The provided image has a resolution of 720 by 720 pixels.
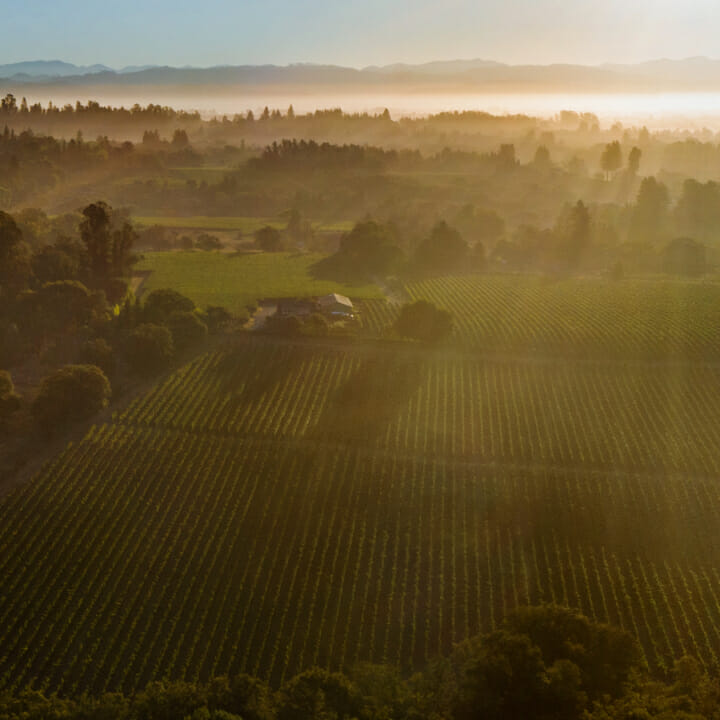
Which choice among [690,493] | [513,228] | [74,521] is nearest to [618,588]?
[690,493]

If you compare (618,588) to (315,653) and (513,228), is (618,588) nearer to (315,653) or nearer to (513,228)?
(315,653)

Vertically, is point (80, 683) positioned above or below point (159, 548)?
below

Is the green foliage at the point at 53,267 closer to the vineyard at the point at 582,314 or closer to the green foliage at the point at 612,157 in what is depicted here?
the vineyard at the point at 582,314

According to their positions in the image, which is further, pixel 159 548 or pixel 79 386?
pixel 79 386

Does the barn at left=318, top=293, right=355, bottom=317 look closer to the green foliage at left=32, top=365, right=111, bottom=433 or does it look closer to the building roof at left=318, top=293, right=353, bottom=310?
the building roof at left=318, top=293, right=353, bottom=310

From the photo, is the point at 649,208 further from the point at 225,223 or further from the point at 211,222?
the point at 211,222

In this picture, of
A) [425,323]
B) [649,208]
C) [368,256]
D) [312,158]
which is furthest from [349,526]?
[312,158]
